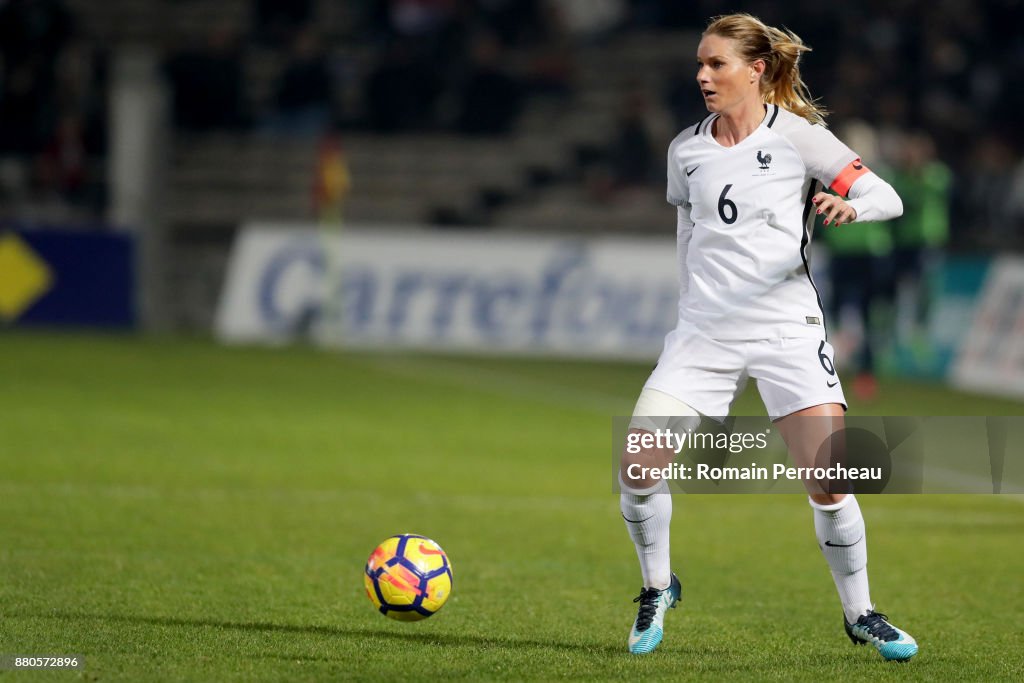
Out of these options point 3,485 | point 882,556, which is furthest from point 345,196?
point 882,556

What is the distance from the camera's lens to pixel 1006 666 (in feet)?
17.4

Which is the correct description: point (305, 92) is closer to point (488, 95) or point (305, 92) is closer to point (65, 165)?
point (488, 95)

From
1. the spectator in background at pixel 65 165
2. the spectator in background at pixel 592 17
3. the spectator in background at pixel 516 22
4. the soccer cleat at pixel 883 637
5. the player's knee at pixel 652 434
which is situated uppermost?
the spectator in background at pixel 592 17

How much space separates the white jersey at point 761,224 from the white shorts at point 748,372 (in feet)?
0.13

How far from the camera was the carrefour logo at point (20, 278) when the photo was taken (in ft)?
68.7

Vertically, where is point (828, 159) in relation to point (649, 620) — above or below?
above

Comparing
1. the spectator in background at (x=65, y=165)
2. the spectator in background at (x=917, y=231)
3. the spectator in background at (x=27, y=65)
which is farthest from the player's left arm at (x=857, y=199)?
the spectator in background at (x=27, y=65)

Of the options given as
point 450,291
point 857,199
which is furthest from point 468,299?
point 857,199

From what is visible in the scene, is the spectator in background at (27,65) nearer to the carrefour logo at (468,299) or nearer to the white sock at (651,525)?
the carrefour logo at (468,299)

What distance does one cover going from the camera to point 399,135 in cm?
2467

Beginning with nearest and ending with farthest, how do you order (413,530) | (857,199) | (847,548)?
(857,199) → (847,548) → (413,530)

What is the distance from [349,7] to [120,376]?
12.7m

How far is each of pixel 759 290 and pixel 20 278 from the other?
56.7 feet

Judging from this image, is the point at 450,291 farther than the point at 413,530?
Yes
